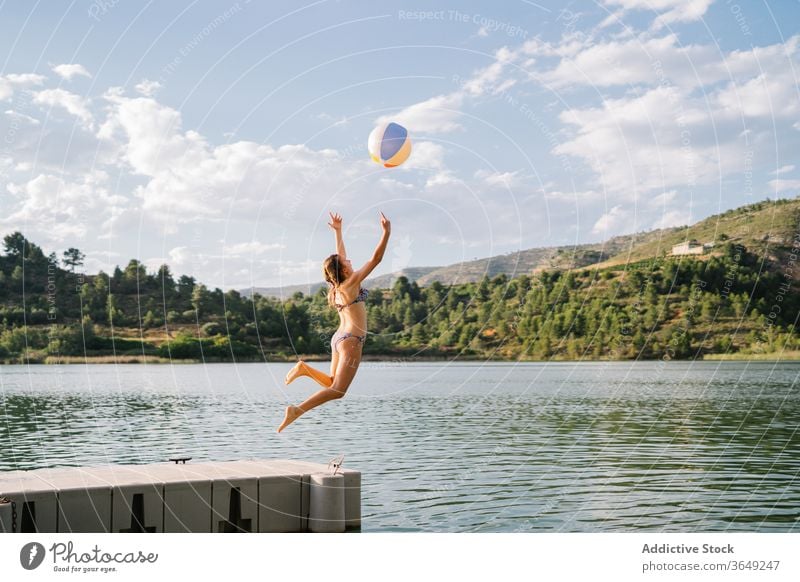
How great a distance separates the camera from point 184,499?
58.9 ft

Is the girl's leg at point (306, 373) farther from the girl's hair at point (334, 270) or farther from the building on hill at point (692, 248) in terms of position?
the building on hill at point (692, 248)

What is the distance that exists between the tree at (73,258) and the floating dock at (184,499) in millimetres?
114159

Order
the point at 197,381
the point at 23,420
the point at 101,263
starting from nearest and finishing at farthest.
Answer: the point at 23,420, the point at 197,381, the point at 101,263

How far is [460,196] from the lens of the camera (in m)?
41.2

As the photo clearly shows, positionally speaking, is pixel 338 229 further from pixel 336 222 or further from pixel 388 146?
pixel 388 146

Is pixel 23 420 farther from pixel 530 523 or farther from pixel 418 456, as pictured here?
pixel 530 523

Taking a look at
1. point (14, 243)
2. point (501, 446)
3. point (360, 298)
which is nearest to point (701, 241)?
point (14, 243)

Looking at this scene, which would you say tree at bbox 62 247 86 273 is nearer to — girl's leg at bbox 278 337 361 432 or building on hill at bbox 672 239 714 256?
building on hill at bbox 672 239 714 256

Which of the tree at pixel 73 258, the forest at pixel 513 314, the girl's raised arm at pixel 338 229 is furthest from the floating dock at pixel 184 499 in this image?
the tree at pixel 73 258

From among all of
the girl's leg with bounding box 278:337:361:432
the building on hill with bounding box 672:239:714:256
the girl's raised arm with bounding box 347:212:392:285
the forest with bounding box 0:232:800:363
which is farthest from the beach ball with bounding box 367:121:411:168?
the building on hill with bounding box 672:239:714:256

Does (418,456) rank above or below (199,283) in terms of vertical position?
below
